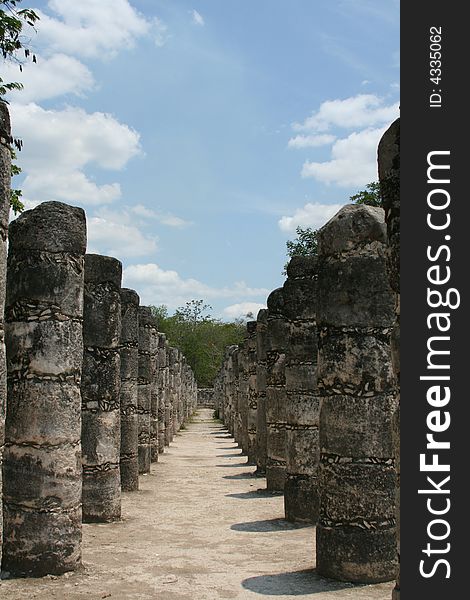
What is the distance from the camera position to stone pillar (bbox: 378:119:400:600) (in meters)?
4.33

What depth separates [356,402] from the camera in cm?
752

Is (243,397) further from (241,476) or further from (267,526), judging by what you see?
(267,526)

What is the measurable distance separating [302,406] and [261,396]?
17.3ft

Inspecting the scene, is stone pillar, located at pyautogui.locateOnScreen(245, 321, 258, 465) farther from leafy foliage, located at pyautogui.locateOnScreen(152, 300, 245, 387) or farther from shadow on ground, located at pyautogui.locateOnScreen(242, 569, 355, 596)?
leafy foliage, located at pyautogui.locateOnScreen(152, 300, 245, 387)

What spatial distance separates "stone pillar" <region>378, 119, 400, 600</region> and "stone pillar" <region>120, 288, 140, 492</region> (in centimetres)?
908

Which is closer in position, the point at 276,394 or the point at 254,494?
the point at 254,494

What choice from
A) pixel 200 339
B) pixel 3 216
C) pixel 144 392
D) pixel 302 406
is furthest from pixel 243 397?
pixel 200 339

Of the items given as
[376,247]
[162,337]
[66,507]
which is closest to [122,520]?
[66,507]

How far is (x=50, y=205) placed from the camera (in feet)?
26.4

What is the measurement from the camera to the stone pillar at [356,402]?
7324mm

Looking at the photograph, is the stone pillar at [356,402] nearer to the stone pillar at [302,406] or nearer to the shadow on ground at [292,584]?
the shadow on ground at [292,584]

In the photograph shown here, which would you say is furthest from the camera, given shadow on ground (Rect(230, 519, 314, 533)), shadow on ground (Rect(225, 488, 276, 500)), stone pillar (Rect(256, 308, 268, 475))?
stone pillar (Rect(256, 308, 268, 475))

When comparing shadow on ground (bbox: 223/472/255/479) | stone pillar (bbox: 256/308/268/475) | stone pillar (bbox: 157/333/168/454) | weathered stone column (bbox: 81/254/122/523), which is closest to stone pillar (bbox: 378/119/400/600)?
weathered stone column (bbox: 81/254/122/523)

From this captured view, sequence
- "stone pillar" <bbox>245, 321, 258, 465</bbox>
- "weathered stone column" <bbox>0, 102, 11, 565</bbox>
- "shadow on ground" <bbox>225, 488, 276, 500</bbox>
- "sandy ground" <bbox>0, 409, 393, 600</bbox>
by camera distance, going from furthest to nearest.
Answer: "stone pillar" <bbox>245, 321, 258, 465</bbox> < "shadow on ground" <bbox>225, 488, 276, 500</bbox> < "sandy ground" <bbox>0, 409, 393, 600</bbox> < "weathered stone column" <bbox>0, 102, 11, 565</bbox>
